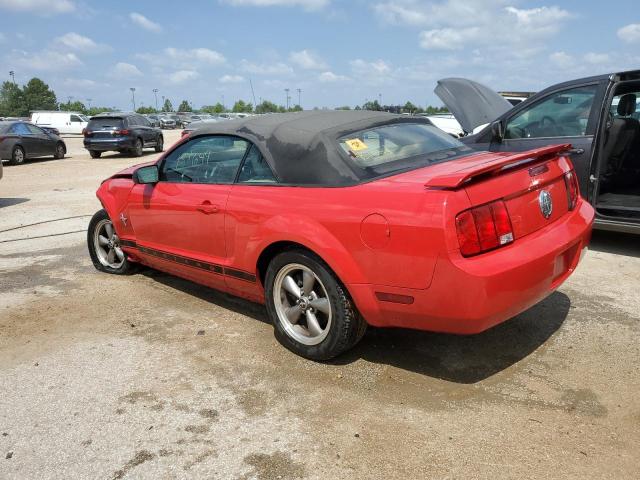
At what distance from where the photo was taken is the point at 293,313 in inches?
138

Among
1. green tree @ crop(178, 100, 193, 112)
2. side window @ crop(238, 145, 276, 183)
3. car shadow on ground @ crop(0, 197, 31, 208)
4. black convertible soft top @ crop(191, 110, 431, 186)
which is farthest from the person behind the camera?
green tree @ crop(178, 100, 193, 112)

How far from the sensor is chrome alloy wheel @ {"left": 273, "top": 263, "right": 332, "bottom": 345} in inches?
132

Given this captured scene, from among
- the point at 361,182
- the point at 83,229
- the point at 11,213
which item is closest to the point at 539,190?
the point at 361,182

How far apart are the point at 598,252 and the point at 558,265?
3.11 metres

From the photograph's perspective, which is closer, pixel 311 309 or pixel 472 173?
pixel 472 173

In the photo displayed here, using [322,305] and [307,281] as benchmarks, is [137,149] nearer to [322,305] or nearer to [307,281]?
[307,281]

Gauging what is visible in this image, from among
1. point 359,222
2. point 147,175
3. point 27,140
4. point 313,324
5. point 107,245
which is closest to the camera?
point 359,222

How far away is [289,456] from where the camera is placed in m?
2.51

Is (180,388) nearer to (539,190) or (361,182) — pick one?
(361,182)

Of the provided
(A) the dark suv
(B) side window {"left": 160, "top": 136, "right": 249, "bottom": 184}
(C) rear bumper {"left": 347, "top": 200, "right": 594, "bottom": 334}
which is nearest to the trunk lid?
(C) rear bumper {"left": 347, "top": 200, "right": 594, "bottom": 334}

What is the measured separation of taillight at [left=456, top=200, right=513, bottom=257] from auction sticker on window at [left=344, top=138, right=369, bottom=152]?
981mm

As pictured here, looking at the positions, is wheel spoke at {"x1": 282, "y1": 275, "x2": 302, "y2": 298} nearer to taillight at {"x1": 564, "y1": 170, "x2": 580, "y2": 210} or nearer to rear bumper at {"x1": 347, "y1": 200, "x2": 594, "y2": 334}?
rear bumper at {"x1": 347, "y1": 200, "x2": 594, "y2": 334}

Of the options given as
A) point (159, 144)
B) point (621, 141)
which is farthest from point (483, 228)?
point (159, 144)

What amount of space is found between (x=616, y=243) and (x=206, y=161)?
4.66 m
